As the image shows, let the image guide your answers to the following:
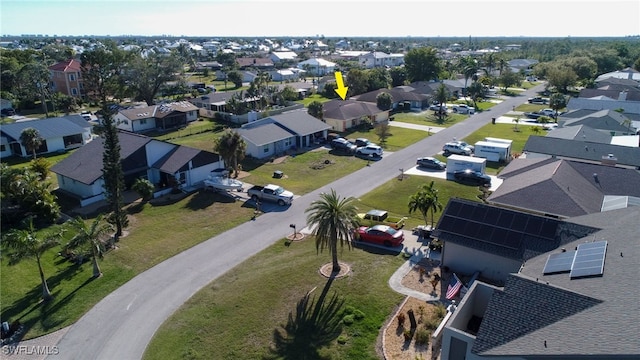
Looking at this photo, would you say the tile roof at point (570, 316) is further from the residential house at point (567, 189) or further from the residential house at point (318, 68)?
the residential house at point (318, 68)

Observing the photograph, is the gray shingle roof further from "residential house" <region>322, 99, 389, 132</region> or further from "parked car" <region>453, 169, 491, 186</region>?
"parked car" <region>453, 169, 491, 186</region>

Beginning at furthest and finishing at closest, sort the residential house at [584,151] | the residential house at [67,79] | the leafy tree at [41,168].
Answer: the residential house at [67,79], the leafy tree at [41,168], the residential house at [584,151]

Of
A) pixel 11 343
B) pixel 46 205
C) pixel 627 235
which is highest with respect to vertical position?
pixel 627 235

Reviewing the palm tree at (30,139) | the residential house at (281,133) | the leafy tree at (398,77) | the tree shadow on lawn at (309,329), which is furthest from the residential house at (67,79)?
the tree shadow on lawn at (309,329)

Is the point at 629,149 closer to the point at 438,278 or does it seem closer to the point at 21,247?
the point at 438,278

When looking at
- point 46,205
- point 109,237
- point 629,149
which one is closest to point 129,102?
point 46,205

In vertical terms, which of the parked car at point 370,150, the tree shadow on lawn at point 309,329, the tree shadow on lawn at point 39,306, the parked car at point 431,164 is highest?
the parked car at point 370,150

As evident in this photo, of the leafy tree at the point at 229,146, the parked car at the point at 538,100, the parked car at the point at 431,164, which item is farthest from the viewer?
the parked car at the point at 538,100
